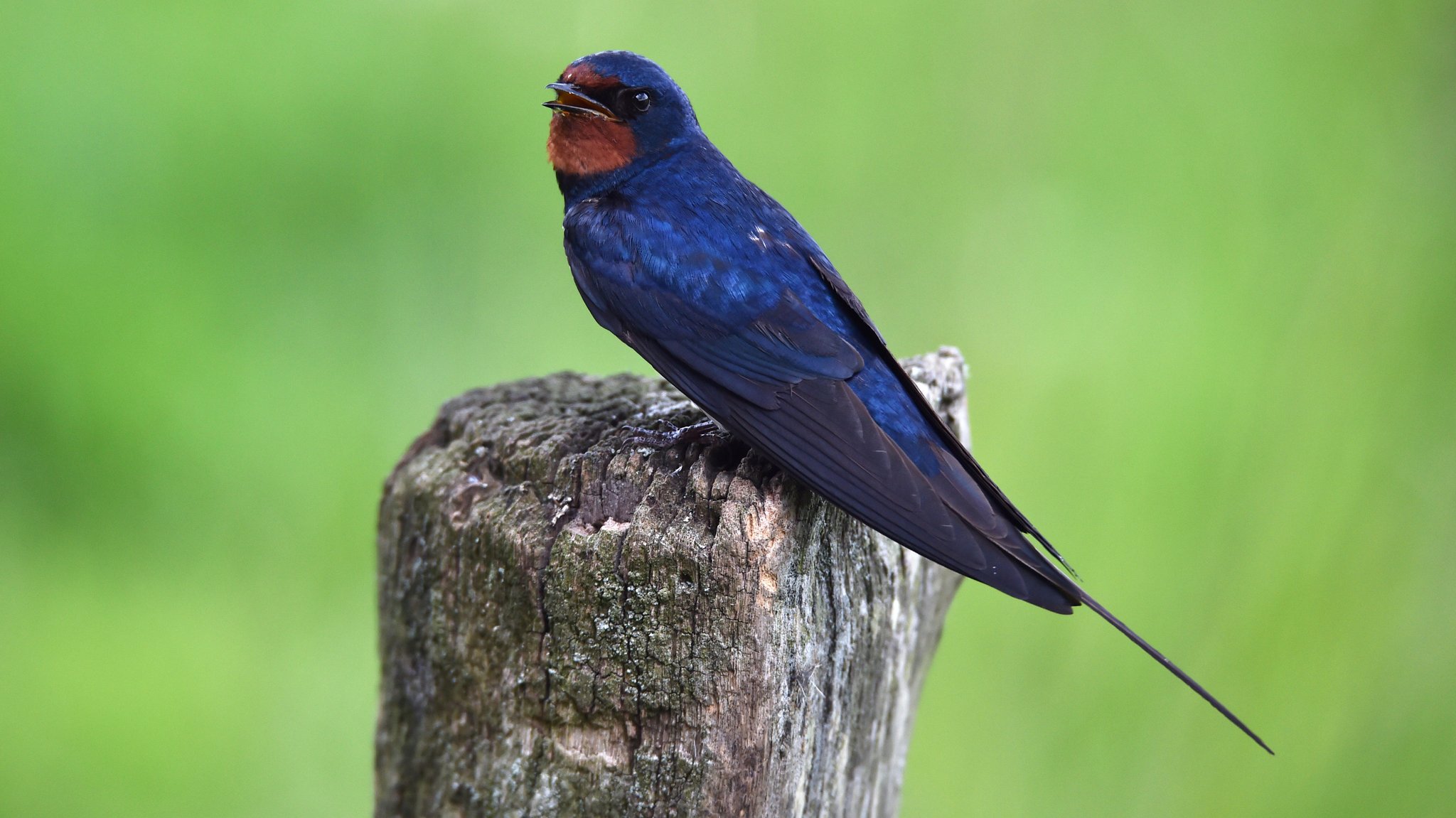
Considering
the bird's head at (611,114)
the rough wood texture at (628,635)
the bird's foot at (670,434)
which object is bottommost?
the rough wood texture at (628,635)

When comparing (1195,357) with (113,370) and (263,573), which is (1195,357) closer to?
(263,573)

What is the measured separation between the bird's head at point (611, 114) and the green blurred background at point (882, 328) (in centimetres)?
112

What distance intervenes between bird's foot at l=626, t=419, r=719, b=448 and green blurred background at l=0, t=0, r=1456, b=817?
132 cm

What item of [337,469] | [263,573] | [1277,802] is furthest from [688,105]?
[1277,802]

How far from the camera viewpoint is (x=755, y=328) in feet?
6.22

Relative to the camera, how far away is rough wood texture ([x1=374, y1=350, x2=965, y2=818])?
1464 millimetres

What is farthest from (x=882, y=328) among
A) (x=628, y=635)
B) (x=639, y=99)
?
(x=628, y=635)

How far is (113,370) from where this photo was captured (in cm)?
305

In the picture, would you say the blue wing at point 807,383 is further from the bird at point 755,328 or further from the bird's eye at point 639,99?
the bird's eye at point 639,99

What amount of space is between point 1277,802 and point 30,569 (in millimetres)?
3156

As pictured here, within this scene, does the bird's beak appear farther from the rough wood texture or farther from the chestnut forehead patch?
the rough wood texture

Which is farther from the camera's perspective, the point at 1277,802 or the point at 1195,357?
the point at 1195,357

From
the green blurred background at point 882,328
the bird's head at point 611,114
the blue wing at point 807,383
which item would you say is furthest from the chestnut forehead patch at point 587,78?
the green blurred background at point 882,328

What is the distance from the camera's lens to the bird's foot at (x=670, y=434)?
1.76 m
